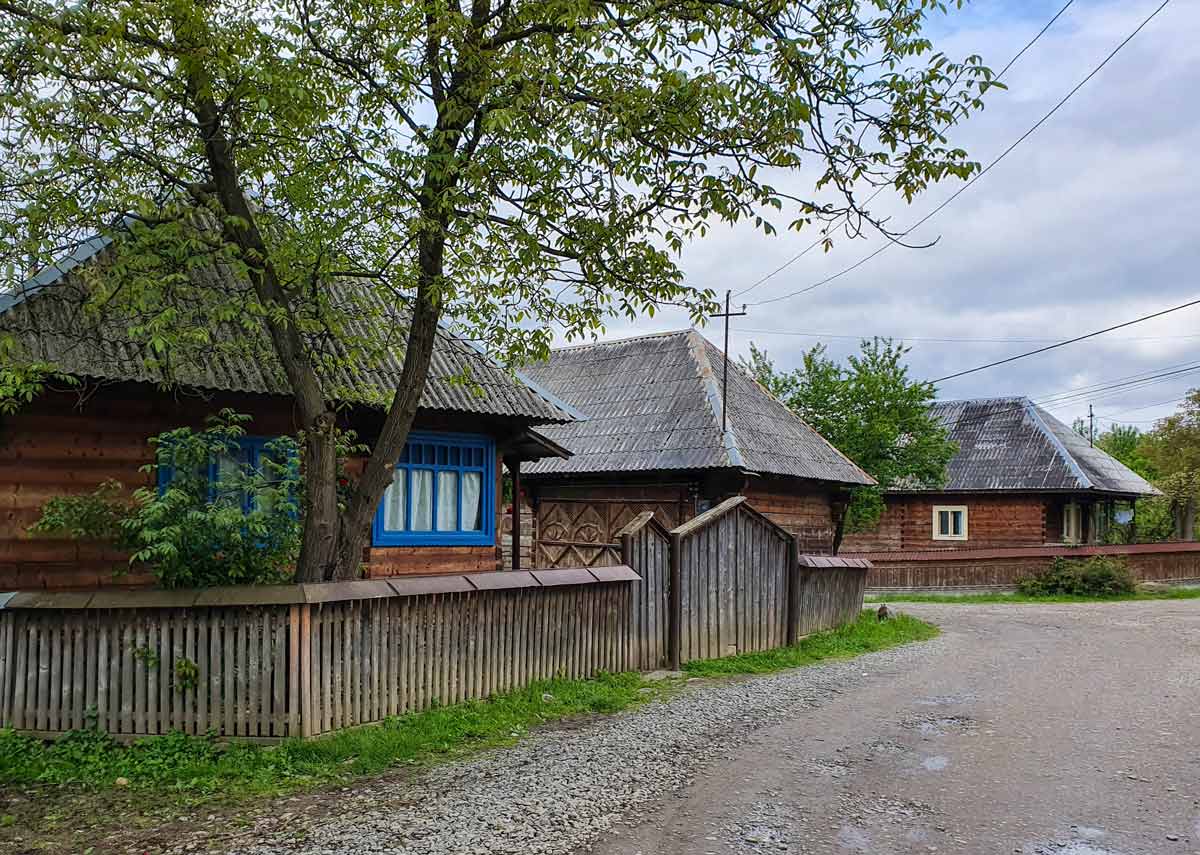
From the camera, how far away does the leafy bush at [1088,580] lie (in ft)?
80.0

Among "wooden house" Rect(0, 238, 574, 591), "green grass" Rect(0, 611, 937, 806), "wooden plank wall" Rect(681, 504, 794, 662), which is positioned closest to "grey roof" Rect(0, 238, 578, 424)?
"wooden house" Rect(0, 238, 574, 591)

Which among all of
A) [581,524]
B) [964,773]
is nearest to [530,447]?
[581,524]

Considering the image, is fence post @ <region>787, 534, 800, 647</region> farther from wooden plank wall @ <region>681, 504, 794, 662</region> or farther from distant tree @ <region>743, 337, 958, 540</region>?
distant tree @ <region>743, 337, 958, 540</region>

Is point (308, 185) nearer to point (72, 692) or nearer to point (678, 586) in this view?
point (72, 692)

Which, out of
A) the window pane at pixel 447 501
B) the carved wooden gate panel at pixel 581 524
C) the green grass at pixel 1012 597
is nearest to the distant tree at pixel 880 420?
the green grass at pixel 1012 597

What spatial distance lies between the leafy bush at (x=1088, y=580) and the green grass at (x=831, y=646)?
9.95m

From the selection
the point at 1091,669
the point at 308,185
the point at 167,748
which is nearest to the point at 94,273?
the point at 308,185

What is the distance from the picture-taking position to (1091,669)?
37.7ft

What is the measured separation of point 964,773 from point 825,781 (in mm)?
1029

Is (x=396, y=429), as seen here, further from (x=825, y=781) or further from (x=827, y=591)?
(x=827, y=591)

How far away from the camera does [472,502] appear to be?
508 inches

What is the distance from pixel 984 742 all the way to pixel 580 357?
18705mm

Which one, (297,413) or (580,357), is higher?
(580,357)

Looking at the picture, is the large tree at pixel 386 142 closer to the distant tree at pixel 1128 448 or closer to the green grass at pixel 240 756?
the green grass at pixel 240 756
